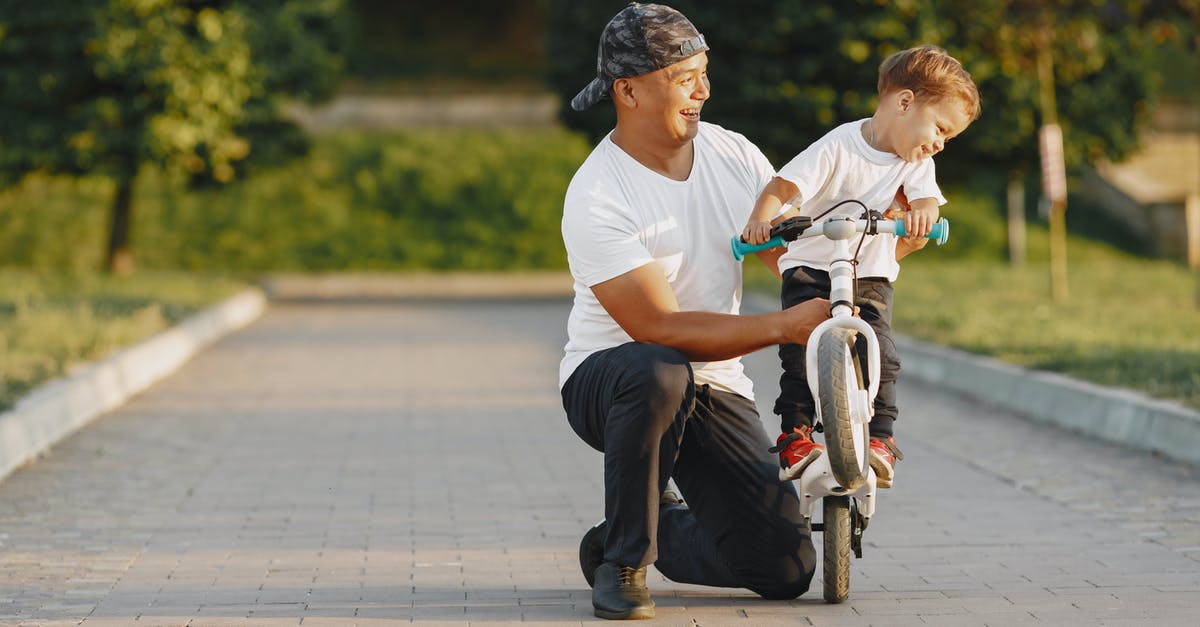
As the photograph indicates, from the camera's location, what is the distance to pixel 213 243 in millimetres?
33281

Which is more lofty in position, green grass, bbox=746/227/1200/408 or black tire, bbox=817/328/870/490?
black tire, bbox=817/328/870/490

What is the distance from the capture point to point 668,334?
17.3 feet

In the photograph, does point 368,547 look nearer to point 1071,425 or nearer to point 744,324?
point 744,324

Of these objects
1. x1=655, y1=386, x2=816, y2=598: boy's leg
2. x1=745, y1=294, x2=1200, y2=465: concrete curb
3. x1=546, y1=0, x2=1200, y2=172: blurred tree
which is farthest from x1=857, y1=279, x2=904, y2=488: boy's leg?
x1=546, y1=0, x2=1200, y2=172: blurred tree

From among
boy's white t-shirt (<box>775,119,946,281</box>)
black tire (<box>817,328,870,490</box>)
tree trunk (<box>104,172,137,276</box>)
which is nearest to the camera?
black tire (<box>817,328,870,490</box>)

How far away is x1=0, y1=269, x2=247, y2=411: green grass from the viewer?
1192 cm

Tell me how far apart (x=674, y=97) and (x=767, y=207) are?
1.42 ft

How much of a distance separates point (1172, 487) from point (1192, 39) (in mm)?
9279

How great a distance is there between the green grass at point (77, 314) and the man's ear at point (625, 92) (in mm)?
5365

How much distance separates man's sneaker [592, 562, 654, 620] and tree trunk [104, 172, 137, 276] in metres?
21.3

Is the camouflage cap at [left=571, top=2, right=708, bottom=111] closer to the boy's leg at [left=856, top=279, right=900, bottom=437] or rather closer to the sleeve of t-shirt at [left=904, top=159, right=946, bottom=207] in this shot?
the sleeve of t-shirt at [left=904, top=159, right=946, bottom=207]

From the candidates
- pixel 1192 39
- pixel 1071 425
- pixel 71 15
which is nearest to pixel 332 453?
pixel 1071 425

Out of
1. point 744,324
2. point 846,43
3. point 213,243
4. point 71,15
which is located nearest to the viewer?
point 744,324

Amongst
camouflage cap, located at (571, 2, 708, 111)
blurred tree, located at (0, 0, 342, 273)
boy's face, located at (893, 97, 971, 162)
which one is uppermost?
blurred tree, located at (0, 0, 342, 273)
